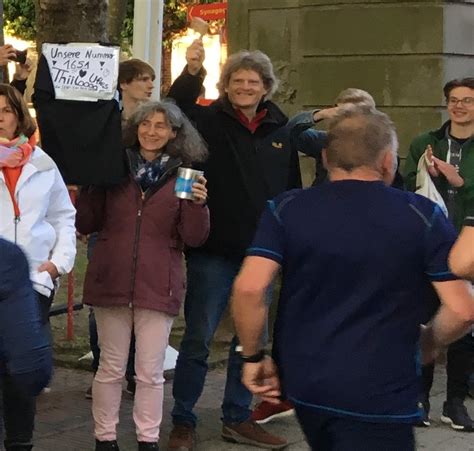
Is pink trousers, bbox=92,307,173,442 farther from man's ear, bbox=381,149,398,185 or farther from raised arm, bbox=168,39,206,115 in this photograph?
man's ear, bbox=381,149,398,185

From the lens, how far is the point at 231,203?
617cm

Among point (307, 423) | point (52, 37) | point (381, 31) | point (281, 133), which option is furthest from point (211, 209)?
point (381, 31)

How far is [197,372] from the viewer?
6.12 m

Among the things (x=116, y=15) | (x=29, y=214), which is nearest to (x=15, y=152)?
(x=29, y=214)

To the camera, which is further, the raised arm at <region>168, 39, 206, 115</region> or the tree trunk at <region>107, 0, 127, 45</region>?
the tree trunk at <region>107, 0, 127, 45</region>

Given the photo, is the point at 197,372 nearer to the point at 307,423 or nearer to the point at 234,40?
the point at 307,423

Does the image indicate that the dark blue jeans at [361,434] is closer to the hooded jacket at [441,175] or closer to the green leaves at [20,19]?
the hooded jacket at [441,175]

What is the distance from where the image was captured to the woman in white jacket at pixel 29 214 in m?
5.18

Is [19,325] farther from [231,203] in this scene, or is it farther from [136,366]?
[231,203]

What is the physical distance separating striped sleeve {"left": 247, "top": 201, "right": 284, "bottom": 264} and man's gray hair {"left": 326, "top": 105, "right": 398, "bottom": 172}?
273mm

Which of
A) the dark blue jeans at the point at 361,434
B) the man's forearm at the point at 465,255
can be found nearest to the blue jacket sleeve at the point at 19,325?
the dark blue jeans at the point at 361,434

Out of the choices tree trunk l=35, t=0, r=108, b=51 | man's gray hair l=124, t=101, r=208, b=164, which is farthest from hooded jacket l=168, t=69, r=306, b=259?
tree trunk l=35, t=0, r=108, b=51

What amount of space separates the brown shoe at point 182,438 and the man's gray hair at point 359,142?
8.62 ft

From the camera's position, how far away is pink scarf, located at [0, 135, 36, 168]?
5.23 m
